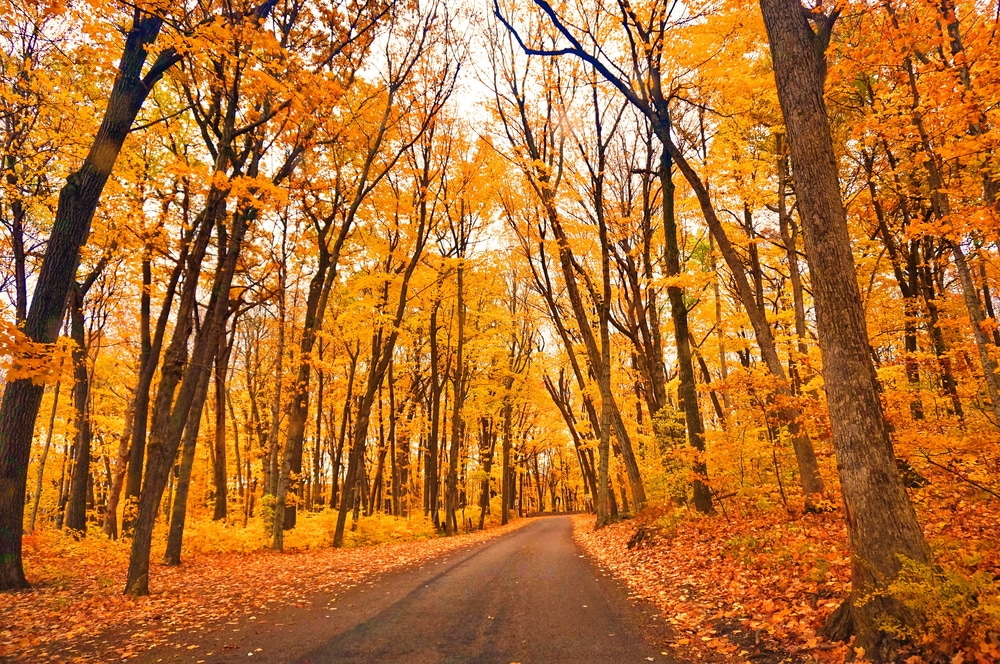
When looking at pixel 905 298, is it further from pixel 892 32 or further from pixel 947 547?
pixel 947 547

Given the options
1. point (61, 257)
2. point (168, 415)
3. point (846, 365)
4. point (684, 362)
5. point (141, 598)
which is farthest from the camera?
point (684, 362)

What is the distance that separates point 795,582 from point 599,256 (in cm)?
1597

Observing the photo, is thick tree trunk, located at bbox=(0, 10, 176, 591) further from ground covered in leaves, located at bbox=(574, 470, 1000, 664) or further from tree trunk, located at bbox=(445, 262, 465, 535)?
tree trunk, located at bbox=(445, 262, 465, 535)

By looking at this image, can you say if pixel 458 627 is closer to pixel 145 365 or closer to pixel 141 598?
pixel 141 598

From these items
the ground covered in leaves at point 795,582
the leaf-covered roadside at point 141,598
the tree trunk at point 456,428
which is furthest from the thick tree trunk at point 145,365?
the ground covered in leaves at point 795,582

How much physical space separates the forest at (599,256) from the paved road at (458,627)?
3.52 ft

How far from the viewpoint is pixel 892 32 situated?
21.9 feet

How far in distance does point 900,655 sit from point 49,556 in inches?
653

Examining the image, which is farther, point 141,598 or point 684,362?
point 684,362

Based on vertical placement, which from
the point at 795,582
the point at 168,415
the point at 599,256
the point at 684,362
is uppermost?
the point at 599,256

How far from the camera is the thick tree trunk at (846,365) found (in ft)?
13.3

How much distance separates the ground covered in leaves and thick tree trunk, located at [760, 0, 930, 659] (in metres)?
0.26

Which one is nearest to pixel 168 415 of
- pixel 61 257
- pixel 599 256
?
pixel 61 257

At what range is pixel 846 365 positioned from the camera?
14.4ft
